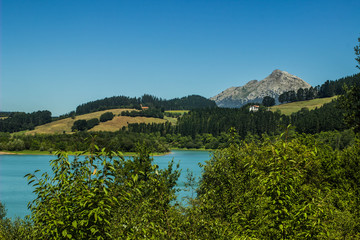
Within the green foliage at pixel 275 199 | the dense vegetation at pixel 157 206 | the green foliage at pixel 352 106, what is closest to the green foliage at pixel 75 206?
the dense vegetation at pixel 157 206

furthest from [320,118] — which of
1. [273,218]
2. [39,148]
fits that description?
[273,218]

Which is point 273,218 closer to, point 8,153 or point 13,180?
point 13,180

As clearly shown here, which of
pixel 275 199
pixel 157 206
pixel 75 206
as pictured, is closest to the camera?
pixel 75 206

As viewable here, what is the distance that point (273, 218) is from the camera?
1126cm

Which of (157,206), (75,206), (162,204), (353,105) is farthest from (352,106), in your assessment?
(75,206)

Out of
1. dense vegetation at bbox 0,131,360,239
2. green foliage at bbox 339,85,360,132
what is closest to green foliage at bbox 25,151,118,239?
dense vegetation at bbox 0,131,360,239

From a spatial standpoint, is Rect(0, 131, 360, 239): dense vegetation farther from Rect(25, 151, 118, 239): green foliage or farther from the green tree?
the green tree

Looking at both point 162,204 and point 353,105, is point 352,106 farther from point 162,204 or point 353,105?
point 162,204

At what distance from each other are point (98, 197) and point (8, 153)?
199679 mm

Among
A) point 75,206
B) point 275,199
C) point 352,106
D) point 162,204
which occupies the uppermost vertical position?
point 352,106

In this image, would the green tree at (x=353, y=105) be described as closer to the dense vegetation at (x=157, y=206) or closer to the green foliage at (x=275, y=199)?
the green foliage at (x=275, y=199)

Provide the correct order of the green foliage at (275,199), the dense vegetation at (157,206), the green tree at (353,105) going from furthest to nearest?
the green tree at (353,105) < the green foliage at (275,199) < the dense vegetation at (157,206)

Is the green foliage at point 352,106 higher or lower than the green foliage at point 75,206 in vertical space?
higher

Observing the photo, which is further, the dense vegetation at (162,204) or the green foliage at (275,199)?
the green foliage at (275,199)
